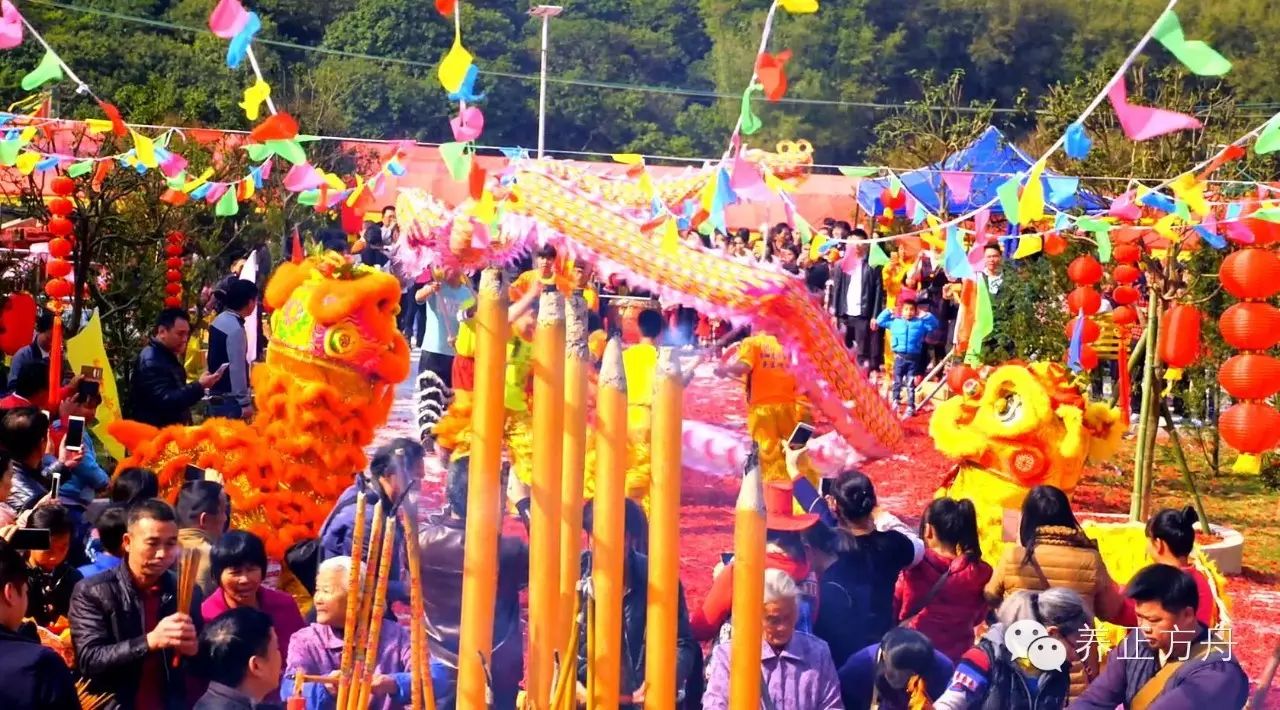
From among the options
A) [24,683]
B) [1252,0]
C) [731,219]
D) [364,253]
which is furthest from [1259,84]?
[24,683]

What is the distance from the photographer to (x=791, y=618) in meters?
3.55

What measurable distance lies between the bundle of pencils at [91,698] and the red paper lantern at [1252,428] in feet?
15.8

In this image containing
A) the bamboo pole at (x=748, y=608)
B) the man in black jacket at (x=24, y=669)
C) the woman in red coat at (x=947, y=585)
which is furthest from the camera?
the woman in red coat at (x=947, y=585)

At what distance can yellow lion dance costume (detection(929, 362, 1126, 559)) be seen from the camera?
616 centimetres

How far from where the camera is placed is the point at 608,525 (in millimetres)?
2430

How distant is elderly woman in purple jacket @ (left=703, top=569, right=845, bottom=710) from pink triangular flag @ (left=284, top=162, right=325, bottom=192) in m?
2.48

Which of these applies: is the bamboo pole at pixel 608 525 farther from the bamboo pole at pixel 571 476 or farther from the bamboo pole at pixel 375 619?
the bamboo pole at pixel 375 619

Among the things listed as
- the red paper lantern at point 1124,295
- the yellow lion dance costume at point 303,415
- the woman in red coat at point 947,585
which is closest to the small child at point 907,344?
the red paper lantern at point 1124,295

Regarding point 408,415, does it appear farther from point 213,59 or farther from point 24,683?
point 213,59

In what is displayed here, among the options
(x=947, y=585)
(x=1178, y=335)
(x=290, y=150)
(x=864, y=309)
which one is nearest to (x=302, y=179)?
(x=290, y=150)

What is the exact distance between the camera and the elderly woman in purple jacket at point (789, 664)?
351 cm

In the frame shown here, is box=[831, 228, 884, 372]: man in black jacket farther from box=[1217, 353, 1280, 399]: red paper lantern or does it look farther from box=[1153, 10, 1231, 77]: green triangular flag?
box=[1153, 10, 1231, 77]: green triangular flag

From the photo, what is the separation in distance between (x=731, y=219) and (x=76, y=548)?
17194mm

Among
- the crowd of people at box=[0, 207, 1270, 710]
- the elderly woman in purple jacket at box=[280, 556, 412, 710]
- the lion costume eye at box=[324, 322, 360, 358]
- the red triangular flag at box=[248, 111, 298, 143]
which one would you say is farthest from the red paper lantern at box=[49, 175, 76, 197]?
the elderly woman in purple jacket at box=[280, 556, 412, 710]
